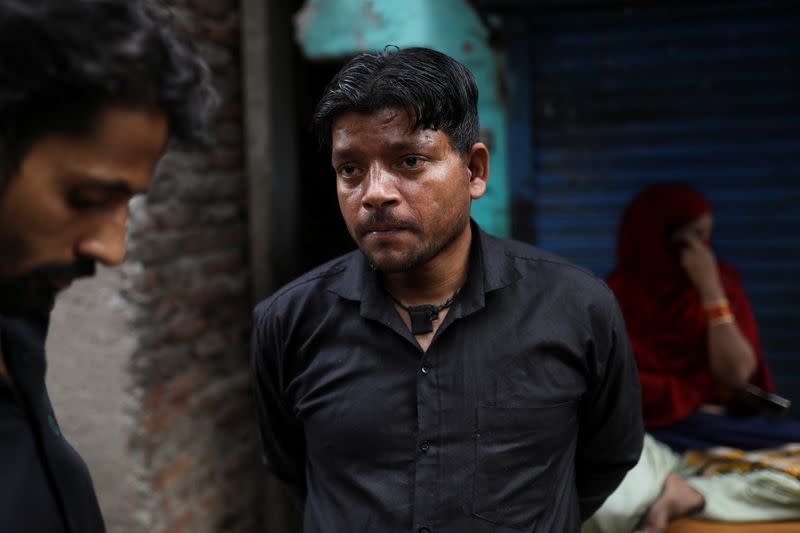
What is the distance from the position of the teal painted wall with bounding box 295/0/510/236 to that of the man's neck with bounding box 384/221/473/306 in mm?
1473

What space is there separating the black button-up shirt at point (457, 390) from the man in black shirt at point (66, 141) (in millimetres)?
739

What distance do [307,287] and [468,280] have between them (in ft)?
1.38

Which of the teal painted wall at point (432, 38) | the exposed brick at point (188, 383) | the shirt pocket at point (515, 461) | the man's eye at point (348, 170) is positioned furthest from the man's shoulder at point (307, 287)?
the teal painted wall at point (432, 38)

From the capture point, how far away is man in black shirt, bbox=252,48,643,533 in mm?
1682

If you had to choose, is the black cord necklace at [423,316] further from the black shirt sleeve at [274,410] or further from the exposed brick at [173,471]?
the exposed brick at [173,471]

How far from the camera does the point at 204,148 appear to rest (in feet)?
3.87

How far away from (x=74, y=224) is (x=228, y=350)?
99.8 inches

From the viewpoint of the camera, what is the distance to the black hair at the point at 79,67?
86 centimetres

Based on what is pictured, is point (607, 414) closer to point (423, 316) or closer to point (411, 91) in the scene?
point (423, 316)

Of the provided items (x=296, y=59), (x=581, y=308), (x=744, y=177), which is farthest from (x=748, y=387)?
(x=296, y=59)

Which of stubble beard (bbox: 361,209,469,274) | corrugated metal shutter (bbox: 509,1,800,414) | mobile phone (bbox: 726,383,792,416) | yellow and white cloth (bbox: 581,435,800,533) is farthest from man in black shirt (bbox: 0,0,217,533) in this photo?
corrugated metal shutter (bbox: 509,1,800,414)

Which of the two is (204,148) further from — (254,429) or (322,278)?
(254,429)

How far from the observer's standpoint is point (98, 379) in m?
2.88

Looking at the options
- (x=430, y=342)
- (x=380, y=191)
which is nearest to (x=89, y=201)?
(x=380, y=191)
